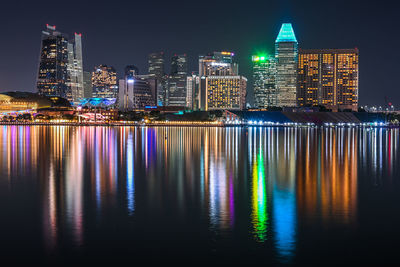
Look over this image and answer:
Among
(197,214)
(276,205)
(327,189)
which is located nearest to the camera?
(197,214)

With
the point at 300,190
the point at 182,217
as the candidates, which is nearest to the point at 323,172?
the point at 300,190

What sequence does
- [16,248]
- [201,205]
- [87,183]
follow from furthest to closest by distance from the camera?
[87,183] → [201,205] → [16,248]

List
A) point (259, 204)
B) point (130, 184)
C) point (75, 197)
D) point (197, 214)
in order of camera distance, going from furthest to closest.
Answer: point (130, 184)
point (75, 197)
point (259, 204)
point (197, 214)

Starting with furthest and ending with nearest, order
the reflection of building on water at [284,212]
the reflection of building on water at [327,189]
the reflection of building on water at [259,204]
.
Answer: the reflection of building on water at [327,189] → the reflection of building on water at [259,204] → the reflection of building on water at [284,212]

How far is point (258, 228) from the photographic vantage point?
16406 millimetres

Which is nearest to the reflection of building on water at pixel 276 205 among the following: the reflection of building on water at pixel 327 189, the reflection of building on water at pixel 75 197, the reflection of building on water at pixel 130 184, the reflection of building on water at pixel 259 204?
the reflection of building on water at pixel 259 204

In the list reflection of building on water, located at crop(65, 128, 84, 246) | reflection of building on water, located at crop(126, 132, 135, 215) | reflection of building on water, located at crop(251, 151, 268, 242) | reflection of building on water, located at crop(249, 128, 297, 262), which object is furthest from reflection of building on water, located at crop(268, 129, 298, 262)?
reflection of building on water, located at crop(65, 128, 84, 246)

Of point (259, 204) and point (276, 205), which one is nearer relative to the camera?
point (276, 205)

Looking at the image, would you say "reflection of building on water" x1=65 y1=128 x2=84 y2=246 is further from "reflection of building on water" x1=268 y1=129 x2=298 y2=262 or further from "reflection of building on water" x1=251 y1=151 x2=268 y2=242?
"reflection of building on water" x1=268 y1=129 x2=298 y2=262

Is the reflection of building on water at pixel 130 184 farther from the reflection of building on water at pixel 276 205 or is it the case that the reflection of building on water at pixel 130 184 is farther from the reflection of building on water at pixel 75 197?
the reflection of building on water at pixel 276 205

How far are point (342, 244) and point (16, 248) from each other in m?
9.93

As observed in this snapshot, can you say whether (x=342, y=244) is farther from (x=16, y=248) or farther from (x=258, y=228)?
(x=16, y=248)

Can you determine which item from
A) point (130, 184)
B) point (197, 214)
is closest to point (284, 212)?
point (197, 214)

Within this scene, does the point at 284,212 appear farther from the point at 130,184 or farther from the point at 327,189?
the point at 130,184
